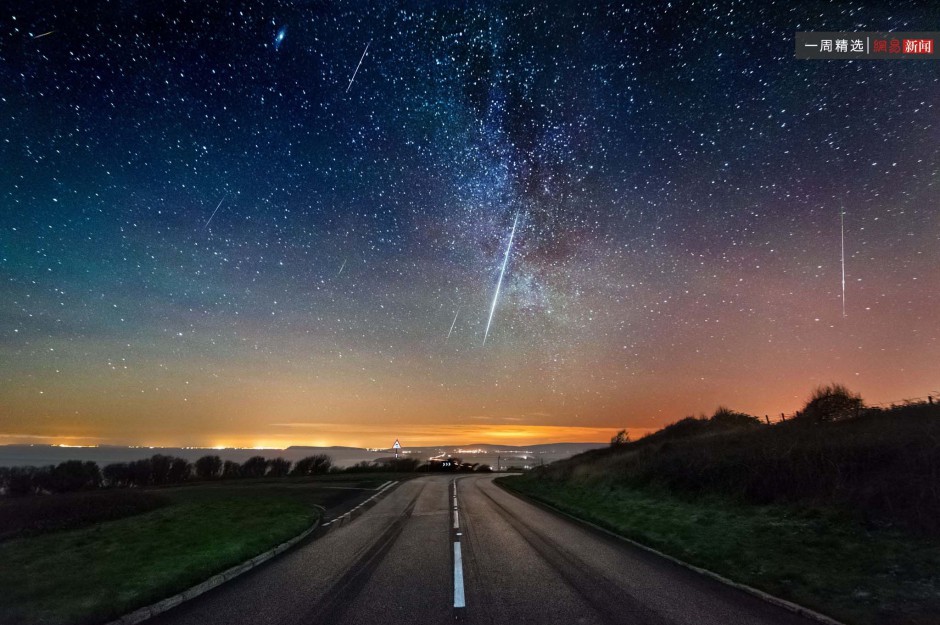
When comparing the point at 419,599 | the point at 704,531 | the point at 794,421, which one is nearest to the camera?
the point at 419,599

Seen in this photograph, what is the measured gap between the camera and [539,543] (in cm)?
1199

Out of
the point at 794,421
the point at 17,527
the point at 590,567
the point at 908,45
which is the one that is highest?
the point at 908,45

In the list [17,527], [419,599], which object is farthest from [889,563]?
[17,527]

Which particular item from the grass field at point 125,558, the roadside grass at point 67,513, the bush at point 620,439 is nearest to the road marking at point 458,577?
the grass field at point 125,558

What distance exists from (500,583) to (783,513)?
8.96 metres

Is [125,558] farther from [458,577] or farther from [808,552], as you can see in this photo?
[808,552]

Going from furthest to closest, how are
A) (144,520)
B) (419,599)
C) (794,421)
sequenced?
1. (794,421)
2. (144,520)
3. (419,599)

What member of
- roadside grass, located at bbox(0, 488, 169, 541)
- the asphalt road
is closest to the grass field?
roadside grass, located at bbox(0, 488, 169, 541)

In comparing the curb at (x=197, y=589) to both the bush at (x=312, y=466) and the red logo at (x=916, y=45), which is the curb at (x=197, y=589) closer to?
the red logo at (x=916, y=45)

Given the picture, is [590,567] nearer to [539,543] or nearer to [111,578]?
[539,543]

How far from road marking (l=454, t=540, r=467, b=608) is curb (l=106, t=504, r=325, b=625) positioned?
13.2 feet

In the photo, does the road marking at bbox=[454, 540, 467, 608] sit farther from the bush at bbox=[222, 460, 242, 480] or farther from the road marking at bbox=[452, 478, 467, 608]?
the bush at bbox=[222, 460, 242, 480]

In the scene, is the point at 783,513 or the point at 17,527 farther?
the point at 17,527

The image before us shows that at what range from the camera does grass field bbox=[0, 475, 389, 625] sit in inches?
279
